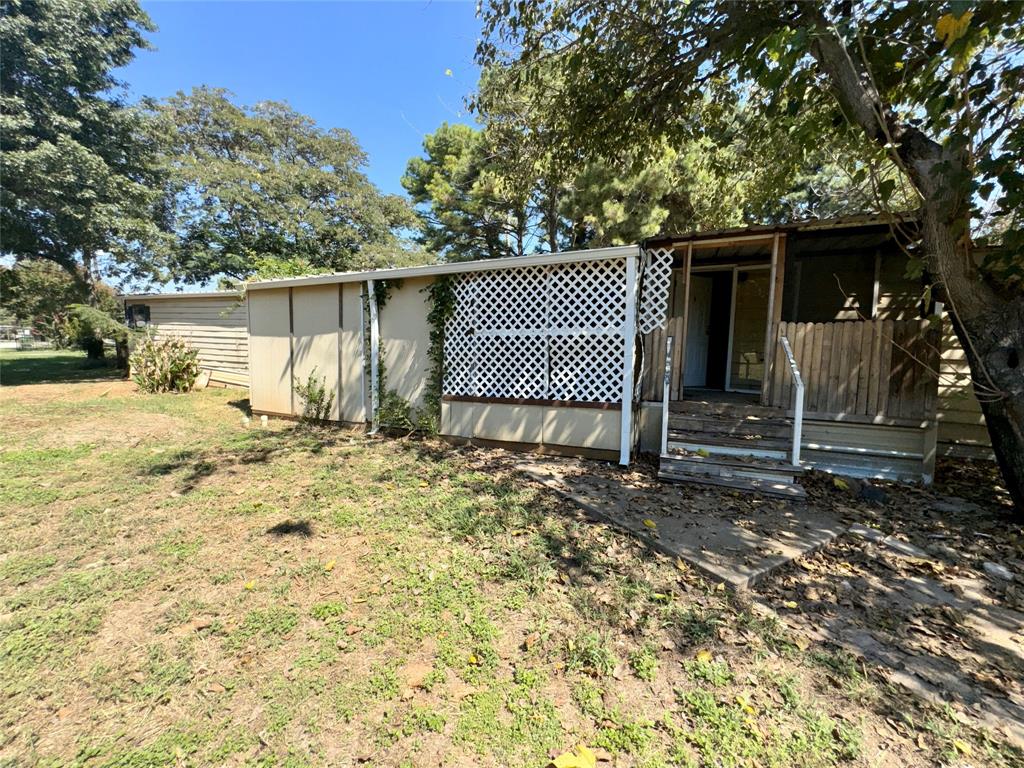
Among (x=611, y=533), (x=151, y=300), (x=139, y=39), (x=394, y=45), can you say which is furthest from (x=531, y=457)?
(x=139, y=39)

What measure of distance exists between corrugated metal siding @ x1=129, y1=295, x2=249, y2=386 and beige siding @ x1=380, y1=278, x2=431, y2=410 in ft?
21.2

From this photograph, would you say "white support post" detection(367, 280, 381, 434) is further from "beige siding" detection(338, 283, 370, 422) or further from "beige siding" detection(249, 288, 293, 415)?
"beige siding" detection(249, 288, 293, 415)

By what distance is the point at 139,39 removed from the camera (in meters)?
13.0

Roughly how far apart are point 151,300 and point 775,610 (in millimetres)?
17148

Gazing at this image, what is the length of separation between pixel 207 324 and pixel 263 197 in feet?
27.6

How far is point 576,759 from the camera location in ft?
5.48

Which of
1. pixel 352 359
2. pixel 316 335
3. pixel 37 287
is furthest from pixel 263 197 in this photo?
pixel 352 359

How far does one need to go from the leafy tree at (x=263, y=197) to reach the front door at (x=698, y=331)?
14790 mm

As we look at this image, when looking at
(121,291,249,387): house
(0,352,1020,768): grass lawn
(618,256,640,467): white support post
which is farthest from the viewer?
(121,291,249,387): house

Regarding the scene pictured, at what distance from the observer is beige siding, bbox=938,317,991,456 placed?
19.2ft

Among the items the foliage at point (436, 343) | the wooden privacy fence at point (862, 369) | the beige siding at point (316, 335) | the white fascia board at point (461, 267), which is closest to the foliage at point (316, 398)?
the beige siding at point (316, 335)

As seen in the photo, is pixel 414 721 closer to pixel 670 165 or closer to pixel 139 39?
pixel 670 165

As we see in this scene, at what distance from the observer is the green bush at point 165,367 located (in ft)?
34.2

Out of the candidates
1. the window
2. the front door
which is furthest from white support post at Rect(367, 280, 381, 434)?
the window
